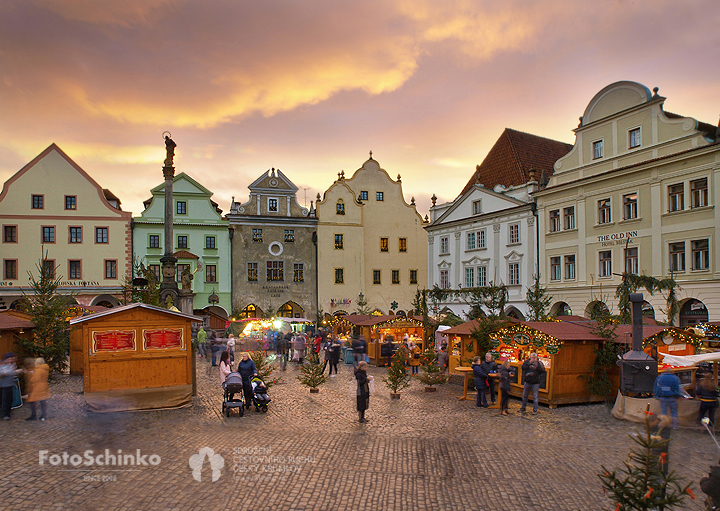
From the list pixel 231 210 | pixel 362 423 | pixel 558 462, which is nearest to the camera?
pixel 558 462

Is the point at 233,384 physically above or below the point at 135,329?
below

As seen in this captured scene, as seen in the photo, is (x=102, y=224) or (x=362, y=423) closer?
(x=362, y=423)

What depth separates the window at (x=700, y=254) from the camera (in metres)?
28.2

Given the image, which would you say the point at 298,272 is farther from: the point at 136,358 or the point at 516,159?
the point at 136,358

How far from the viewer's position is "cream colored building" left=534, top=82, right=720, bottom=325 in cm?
2831

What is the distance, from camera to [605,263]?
33.5m

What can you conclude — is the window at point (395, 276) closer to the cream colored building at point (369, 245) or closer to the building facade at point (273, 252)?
the cream colored building at point (369, 245)

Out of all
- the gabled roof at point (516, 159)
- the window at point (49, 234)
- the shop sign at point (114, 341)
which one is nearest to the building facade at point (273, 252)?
the window at point (49, 234)

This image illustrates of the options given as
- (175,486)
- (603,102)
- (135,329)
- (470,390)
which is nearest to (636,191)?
(603,102)

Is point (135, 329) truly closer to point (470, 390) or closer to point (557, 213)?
point (470, 390)

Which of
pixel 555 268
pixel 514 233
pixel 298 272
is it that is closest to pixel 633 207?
pixel 555 268

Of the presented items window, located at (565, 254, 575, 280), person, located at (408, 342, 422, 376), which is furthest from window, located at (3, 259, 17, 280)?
window, located at (565, 254, 575, 280)

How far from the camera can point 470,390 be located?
61.1 feet

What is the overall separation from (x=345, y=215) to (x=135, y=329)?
39.1m
